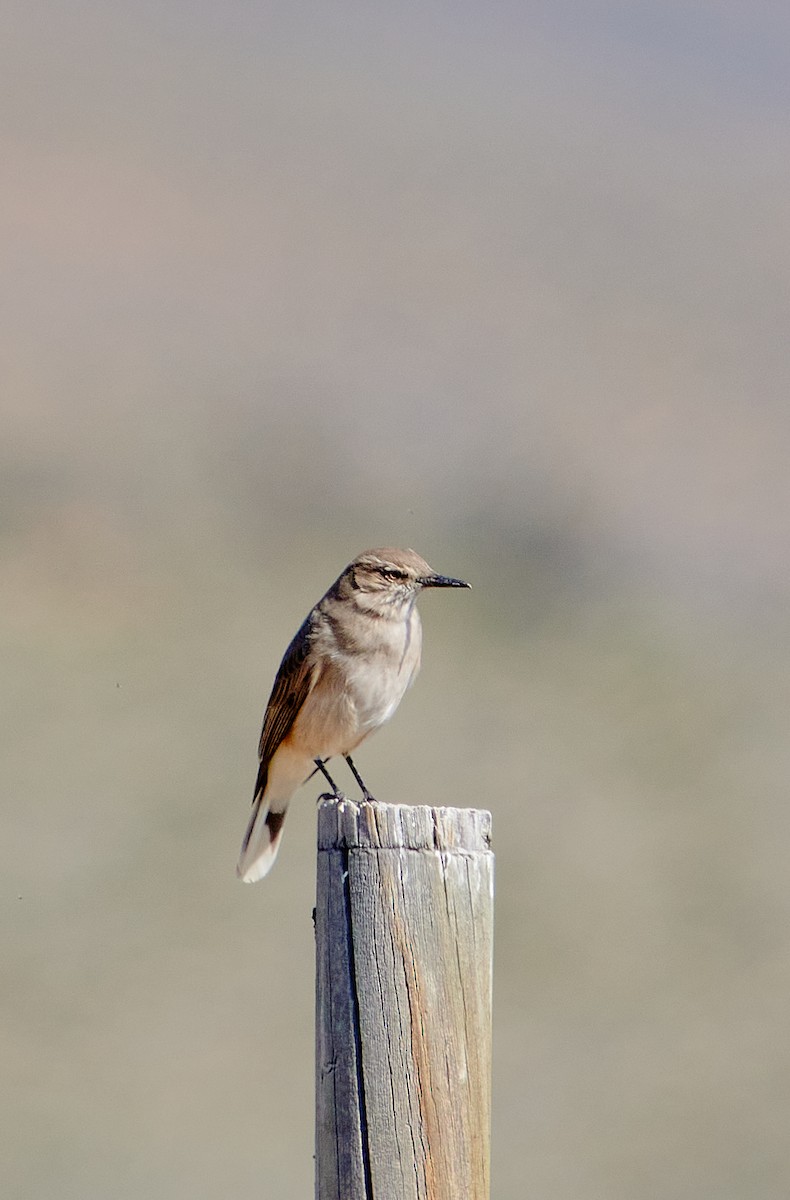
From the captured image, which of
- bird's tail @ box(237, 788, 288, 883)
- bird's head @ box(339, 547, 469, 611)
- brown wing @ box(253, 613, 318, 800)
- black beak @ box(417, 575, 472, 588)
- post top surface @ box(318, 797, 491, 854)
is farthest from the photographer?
bird's tail @ box(237, 788, 288, 883)

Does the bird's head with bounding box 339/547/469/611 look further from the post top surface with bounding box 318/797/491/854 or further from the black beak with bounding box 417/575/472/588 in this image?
the post top surface with bounding box 318/797/491/854

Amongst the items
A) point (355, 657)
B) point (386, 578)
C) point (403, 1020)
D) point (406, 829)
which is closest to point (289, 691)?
Result: point (355, 657)

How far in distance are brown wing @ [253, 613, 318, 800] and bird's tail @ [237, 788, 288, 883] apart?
26cm

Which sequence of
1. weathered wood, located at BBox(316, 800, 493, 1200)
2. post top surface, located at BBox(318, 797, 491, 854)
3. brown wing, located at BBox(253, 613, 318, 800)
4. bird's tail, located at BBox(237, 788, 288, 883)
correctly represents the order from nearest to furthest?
weathered wood, located at BBox(316, 800, 493, 1200), post top surface, located at BBox(318, 797, 491, 854), brown wing, located at BBox(253, 613, 318, 800), bird's tail, located at BBox(237, 788, 288, 883)

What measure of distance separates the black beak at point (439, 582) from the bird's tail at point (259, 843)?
1.26 meters

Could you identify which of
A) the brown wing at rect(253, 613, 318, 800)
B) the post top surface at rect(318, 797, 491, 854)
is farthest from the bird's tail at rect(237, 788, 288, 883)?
the post top surface at rect(318, 797, 491, 854)

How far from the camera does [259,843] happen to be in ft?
25.9

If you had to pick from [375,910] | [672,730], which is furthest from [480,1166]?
[672,730]

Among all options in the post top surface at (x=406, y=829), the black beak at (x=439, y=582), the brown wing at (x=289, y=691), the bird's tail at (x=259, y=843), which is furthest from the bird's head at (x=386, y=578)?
the post top surface at (x=406, y=829)

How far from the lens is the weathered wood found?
412 centimetres

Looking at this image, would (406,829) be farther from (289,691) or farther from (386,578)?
(289,691)

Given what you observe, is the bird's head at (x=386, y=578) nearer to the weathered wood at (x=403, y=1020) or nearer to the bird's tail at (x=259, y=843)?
the bird's tail at (x=259, y=843)

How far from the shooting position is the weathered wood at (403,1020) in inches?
162

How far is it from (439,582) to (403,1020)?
10.5 ft
